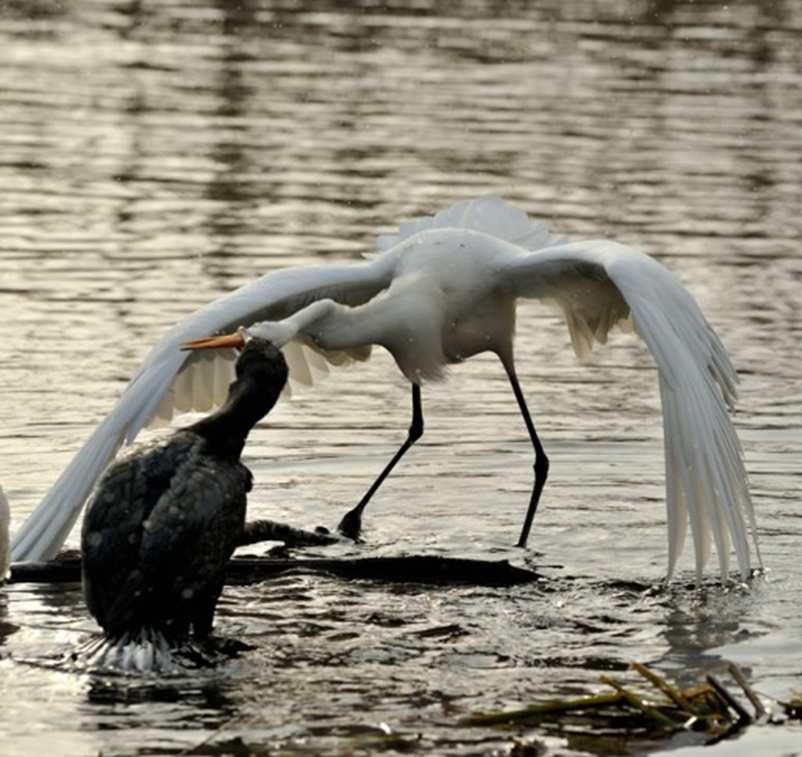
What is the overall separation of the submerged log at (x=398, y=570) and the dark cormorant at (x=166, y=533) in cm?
→ 149

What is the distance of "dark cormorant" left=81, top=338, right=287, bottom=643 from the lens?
32.3 feet

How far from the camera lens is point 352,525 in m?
13.0

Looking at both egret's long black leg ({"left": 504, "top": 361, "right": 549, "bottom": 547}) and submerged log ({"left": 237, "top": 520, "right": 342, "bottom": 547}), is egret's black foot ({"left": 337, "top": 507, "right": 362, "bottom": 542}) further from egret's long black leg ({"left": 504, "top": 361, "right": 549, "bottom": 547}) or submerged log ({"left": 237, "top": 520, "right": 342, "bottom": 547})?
egret's long black leg ({"left": 504, "top": 361, "right": 549, "bottom": 547})

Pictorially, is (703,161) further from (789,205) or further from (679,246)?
(679,246)

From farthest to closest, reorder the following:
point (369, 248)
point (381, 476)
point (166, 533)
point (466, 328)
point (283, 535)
Answer: point (369, 248) → point (381, 476) → point (466, 328) → point (283, 535) → point (166, 533)

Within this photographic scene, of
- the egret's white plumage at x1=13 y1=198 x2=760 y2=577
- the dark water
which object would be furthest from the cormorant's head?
the dark water

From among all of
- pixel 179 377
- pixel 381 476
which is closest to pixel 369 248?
pixel 381 476

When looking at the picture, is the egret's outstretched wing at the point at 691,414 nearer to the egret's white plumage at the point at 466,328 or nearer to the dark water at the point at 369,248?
the egret's white plumage at the point at 466,328

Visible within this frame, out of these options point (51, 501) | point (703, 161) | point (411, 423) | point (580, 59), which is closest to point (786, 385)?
point (411, 423)


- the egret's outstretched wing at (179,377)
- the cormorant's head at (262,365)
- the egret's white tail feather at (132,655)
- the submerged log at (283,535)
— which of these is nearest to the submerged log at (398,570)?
the egret's outstretched wing at (179,377)

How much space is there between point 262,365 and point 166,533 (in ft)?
3.11

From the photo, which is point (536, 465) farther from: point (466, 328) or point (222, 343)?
point (222, 343)

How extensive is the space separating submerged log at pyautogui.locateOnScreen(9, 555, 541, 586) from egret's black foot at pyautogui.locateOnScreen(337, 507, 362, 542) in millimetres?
1056

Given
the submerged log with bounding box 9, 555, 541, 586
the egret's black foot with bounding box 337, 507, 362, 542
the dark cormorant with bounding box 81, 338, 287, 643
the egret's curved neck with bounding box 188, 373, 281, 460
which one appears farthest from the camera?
the egret's black foot with bounding box 337, 507, 362, 542
